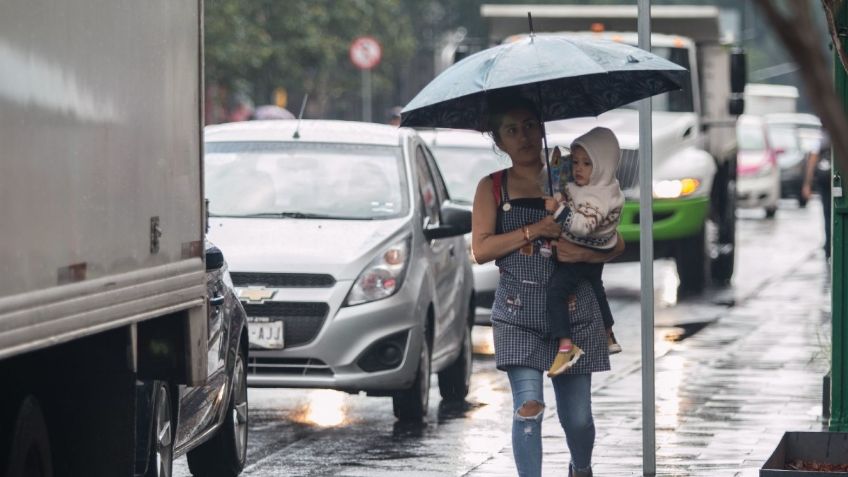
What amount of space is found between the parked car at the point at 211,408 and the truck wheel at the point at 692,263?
468 inches

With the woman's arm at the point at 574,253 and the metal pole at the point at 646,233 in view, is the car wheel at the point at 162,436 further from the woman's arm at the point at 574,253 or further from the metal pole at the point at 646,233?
the metal pole at the point at 646,233

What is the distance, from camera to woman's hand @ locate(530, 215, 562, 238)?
6727 millimetres

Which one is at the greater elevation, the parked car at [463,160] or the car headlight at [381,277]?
the parked car at [463,160]

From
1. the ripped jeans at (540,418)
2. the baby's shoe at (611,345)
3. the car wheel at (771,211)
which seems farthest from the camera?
the car wheel at (771,211)

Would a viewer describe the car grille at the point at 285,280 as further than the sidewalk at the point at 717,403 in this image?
Yes

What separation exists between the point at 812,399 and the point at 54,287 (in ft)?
23.3

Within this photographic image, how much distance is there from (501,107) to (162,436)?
169 centimetres

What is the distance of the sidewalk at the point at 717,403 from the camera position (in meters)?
8.69

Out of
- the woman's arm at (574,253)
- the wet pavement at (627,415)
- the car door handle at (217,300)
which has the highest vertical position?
the woman's arm at (574,253)

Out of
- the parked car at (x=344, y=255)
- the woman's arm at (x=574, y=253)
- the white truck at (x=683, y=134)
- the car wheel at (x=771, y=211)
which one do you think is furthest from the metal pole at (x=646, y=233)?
the car wheel at (x=771, y=211)

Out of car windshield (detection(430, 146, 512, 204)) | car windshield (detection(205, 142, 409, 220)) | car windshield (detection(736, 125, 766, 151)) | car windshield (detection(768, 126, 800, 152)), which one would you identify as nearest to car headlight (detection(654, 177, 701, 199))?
car windshield (detection(430, 146, 512, 204))

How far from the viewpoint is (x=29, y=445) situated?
5121 millimetres

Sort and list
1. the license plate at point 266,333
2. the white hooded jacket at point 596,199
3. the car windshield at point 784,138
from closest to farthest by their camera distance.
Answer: the white hooded jacket at point 596,199
the license plate at point 266,333
the car windshield at point 784,138

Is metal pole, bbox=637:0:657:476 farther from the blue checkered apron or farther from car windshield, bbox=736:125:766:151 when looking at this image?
car windshield, bbox=736:125:766:151
